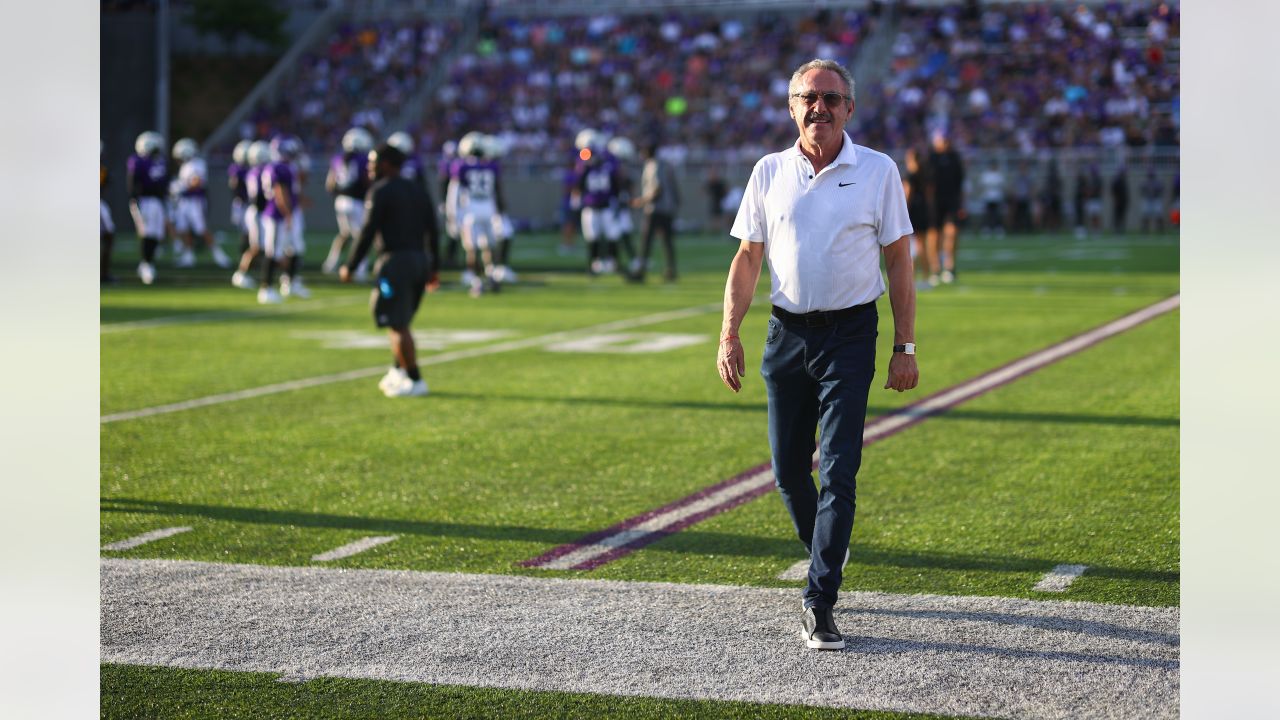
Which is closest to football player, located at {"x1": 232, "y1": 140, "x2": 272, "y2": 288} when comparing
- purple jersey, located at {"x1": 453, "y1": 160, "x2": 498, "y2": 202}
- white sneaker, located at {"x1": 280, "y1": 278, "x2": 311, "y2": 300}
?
white sneaker, located at {"x1": 280, "y1": 278, "x2": 311, "y2": 300}

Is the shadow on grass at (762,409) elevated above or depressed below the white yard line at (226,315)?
below

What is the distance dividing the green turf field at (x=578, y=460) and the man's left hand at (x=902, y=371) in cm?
88

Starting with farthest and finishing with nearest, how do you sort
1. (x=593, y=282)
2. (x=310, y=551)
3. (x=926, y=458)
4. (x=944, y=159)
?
(x=593, y=282), (x=944, y=159), (x=926, y=458), (x=310, y=551)

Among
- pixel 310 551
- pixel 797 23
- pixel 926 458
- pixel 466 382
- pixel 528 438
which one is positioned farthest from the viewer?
pixel 797 23

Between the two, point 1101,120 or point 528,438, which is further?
point 1101,120

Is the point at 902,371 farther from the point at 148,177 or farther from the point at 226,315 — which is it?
the point at 148,177

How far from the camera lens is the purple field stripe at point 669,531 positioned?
6.38 m

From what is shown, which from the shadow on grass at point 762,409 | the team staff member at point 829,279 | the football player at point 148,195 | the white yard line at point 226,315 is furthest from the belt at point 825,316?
the football player at point 148,195

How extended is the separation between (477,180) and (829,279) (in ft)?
52.5

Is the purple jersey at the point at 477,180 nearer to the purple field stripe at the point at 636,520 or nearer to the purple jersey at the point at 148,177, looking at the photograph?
the purple jersey at the point at 148,177
